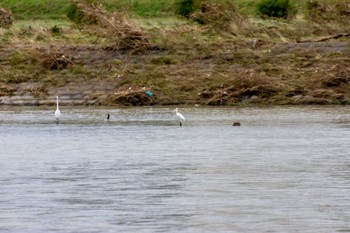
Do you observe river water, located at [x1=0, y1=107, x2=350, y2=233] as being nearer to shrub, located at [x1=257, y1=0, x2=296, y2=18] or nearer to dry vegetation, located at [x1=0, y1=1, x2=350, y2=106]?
dry vegetation, located at [x1=0, y1=1, x2=350, y2=106]

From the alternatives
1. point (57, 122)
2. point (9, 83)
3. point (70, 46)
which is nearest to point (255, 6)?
point (70, 46)

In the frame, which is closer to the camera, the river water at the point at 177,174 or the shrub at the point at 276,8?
the river water at the point at 177,174

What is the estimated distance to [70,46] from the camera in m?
37.2

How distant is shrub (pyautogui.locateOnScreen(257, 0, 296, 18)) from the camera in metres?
42.8

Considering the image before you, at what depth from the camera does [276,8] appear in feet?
143

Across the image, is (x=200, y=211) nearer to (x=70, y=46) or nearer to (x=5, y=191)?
(x=5, y=191)

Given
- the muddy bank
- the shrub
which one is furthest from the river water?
the shrub

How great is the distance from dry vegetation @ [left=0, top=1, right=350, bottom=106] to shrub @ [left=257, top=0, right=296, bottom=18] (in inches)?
74.6

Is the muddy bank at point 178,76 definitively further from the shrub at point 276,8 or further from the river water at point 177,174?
the shrub at point 276,8

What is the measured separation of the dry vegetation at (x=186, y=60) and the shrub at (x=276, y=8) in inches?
74.6

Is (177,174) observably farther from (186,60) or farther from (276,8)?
(276,8)

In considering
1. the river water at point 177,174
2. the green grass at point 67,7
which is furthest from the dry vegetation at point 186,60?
the green grass at point 67,7

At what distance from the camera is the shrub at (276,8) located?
141ft

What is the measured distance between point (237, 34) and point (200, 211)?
24.7 m
